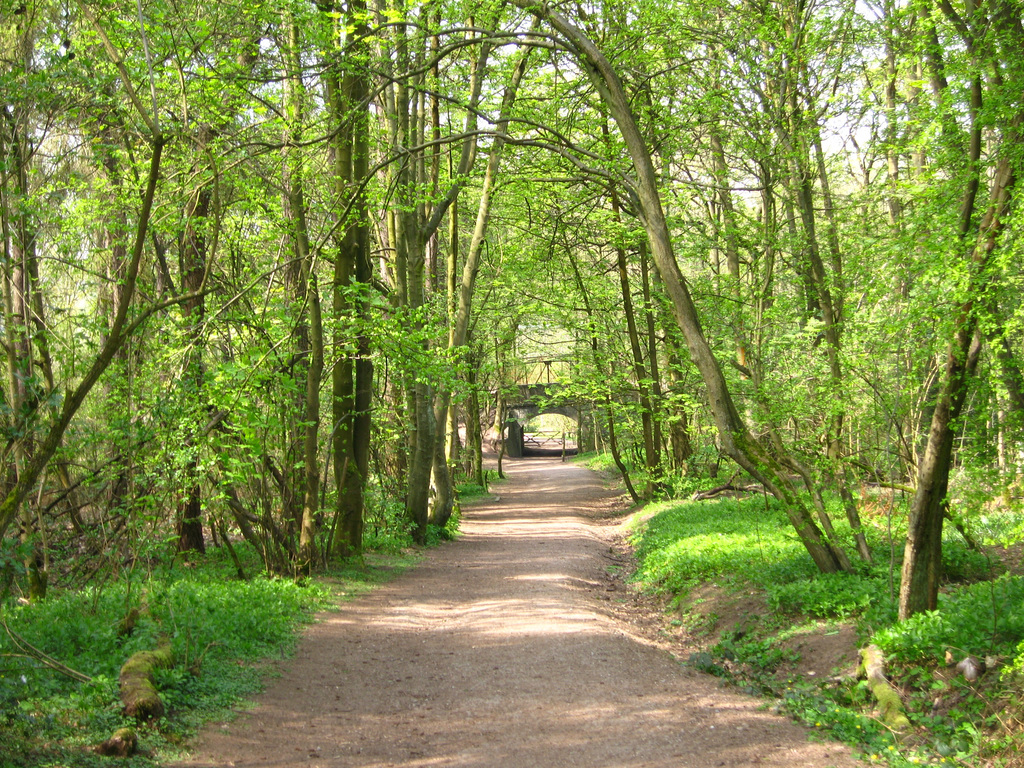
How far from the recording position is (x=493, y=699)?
20.6ft

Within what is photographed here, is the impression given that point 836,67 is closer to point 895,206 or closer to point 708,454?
point 895,206

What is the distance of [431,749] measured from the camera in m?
5.25

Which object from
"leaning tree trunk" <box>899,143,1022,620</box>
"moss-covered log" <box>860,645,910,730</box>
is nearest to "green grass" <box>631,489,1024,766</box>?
"moss-covered log" <box>860,645,910,730</box>

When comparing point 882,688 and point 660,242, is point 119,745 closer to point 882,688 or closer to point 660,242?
point 882,688

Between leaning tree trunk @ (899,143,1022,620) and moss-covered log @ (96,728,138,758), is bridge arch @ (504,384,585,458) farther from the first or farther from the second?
moss-covered log @ (96,728,138,758)

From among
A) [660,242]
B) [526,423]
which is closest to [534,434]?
[526,423]

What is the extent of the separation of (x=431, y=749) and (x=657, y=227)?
456 cm

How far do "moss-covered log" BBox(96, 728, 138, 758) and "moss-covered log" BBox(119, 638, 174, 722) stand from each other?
447mm

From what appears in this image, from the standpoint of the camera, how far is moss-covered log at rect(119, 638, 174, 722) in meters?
4.84

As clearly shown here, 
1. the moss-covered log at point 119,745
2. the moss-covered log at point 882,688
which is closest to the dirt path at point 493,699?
the moss-covered log at point 119,745

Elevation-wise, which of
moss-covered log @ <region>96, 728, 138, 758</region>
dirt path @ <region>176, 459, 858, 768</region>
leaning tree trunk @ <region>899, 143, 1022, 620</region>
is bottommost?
dirt path @ <region>176, 459, 858, 768</region>

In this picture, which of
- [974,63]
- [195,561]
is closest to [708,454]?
[195,561]

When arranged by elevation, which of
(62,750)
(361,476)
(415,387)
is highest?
(415,387)

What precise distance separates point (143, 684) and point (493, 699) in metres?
2.63
